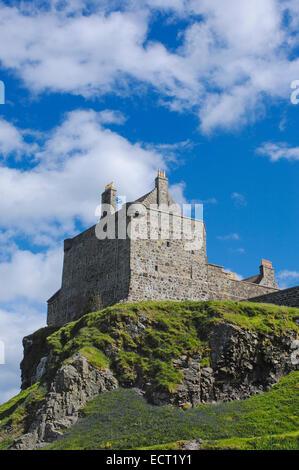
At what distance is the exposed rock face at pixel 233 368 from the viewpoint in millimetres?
32688

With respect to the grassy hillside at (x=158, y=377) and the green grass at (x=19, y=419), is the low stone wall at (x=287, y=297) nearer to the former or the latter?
the grassy hillside at (x=158, y=377)

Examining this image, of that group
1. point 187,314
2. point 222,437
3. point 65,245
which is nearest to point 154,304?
point 187,314

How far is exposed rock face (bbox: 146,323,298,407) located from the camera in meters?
32.7

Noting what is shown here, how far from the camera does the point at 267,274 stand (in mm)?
58781

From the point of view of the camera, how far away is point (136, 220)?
4603 centimetres

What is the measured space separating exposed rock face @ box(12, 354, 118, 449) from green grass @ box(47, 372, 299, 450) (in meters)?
0.67

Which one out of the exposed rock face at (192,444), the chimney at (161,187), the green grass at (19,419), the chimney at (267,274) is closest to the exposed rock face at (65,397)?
the green grass at (19,419)

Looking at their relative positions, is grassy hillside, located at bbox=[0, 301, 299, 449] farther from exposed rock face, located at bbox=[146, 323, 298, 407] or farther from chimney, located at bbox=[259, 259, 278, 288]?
chimney, located at bbox=[259, 259, 278, 288]

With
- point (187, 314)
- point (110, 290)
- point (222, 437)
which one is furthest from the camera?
point (110, 290)

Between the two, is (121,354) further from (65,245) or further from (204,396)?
(65,245)

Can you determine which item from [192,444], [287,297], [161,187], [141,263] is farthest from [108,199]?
[192,444]

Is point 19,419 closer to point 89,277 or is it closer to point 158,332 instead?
point 158,332

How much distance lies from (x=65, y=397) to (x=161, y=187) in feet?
73.7
